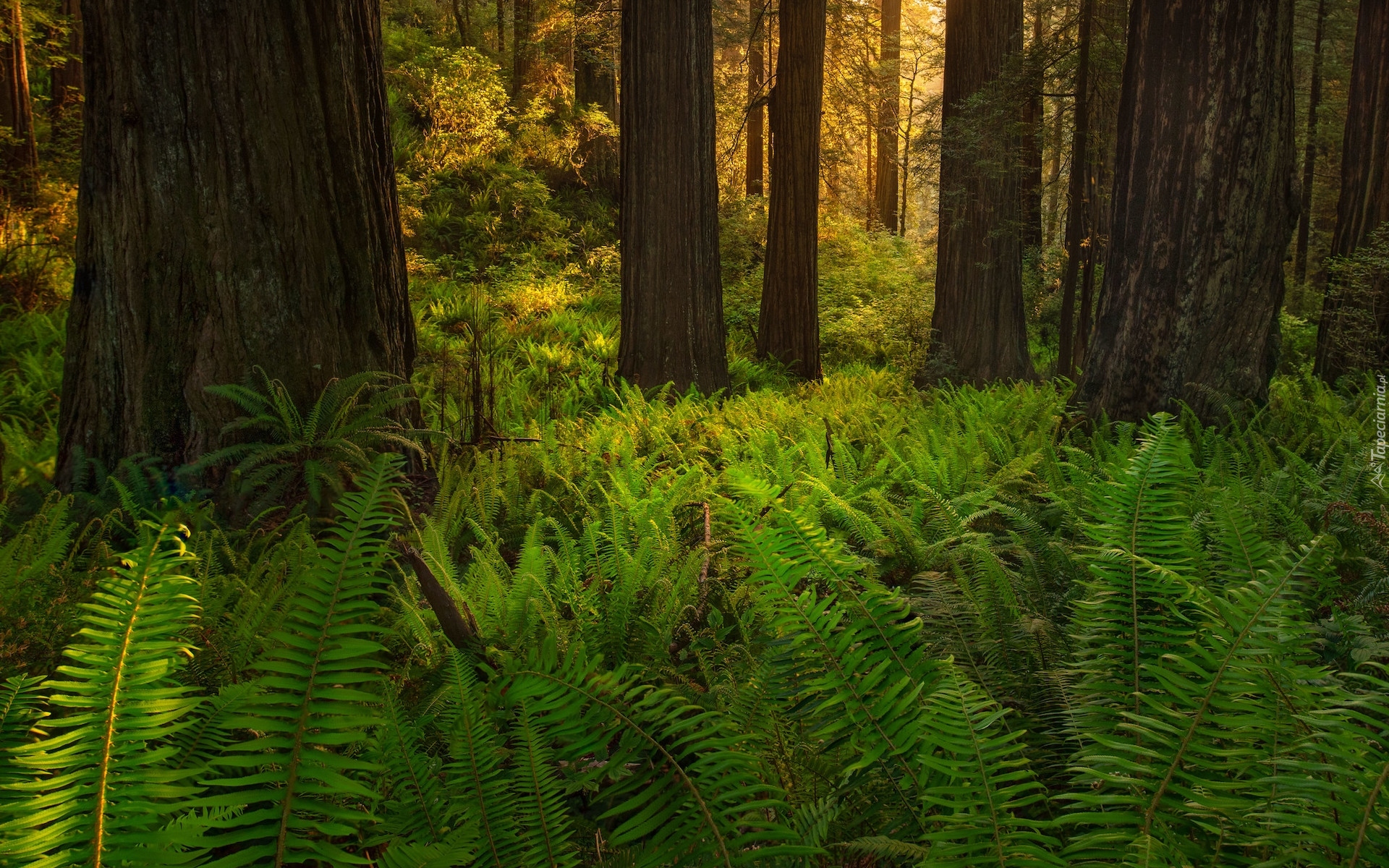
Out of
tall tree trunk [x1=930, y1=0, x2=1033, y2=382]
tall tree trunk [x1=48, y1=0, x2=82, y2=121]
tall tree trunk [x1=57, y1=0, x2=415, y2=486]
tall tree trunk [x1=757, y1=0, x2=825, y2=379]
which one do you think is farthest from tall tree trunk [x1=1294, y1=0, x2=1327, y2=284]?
tall tree trunk [x1=48, y1=0, x2=82, y2=121]

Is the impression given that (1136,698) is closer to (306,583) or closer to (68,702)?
(306,583)

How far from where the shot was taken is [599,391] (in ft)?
25.1

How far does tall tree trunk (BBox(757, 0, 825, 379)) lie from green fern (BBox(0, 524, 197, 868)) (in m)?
9.22

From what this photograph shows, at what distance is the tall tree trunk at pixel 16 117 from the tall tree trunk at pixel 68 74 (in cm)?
126

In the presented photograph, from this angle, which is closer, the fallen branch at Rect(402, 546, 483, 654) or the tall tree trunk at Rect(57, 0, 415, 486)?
the fallen branch at Rect(402, 546, 483, 654)

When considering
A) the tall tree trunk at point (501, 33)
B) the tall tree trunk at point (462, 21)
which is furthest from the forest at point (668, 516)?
the tall tree trunk at point (501, 33)

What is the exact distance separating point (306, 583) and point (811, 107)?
10461mm

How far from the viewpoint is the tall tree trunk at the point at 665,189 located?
709 centimetres

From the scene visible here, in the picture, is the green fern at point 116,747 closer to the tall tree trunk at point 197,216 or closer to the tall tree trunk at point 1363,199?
the tall tree trunk at point 197,216

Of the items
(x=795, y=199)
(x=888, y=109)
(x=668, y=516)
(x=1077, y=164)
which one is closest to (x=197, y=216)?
(x=668, y=516)

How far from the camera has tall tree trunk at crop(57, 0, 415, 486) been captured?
11.0ft

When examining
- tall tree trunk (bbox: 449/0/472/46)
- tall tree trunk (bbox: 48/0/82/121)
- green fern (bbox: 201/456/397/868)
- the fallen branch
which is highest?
tall tree trunk (bbox: 449/0/472/46)

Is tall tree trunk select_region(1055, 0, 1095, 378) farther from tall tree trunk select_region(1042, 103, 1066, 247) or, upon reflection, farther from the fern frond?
the fern frond

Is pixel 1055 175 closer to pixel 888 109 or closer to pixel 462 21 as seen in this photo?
pixel 888 109
